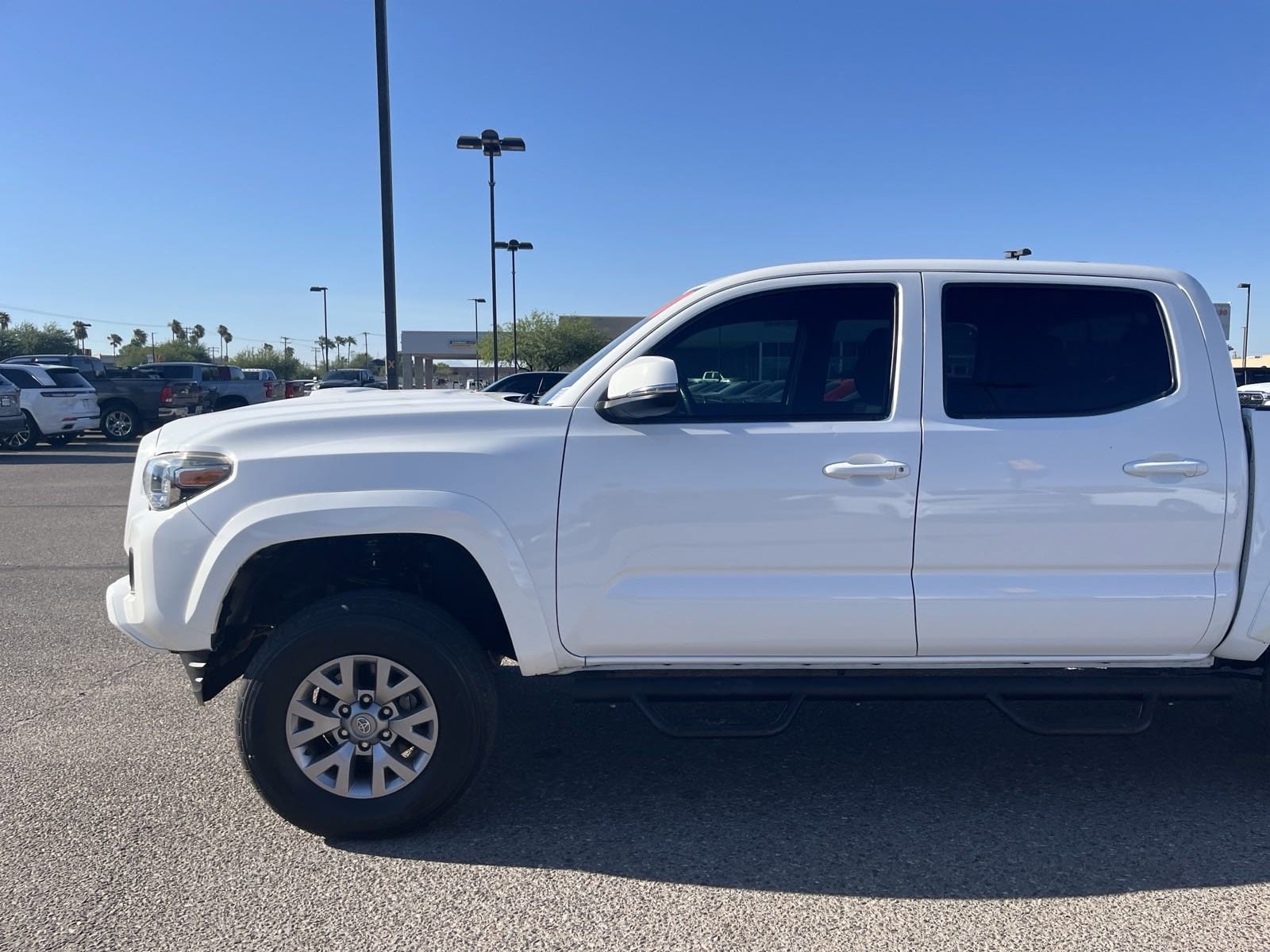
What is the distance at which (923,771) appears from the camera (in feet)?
13.3

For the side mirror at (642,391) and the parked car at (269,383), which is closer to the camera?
the side mirror at (642,391)

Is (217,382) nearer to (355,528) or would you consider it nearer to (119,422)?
(119,422)

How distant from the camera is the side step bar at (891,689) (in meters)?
3.52

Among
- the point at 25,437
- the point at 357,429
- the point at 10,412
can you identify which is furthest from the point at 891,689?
the point at 25,437

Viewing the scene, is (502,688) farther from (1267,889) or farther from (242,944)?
(1267,889)

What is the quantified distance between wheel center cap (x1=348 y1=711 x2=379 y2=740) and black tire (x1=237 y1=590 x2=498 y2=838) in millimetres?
211

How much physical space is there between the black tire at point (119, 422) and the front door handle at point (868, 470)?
801 inches

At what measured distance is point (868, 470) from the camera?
11.2ft

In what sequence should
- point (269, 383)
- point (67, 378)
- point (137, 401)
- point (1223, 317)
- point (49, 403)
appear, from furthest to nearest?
1. point (269, 383)
2. point (137, 401)
3. point (67, 378)
4. point (49, 403)
5. point (1223, 317)

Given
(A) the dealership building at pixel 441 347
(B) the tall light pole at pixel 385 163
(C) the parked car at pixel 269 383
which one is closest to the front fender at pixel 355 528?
(B) the tall light pole at pixel 385 163

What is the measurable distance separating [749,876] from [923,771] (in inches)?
46.2

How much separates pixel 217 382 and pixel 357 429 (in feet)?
69.1

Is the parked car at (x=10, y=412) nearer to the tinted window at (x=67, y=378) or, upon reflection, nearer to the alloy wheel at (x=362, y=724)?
the tinted window at (x=67, y=378)

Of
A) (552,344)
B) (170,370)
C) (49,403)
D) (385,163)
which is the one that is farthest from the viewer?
(552,344)
